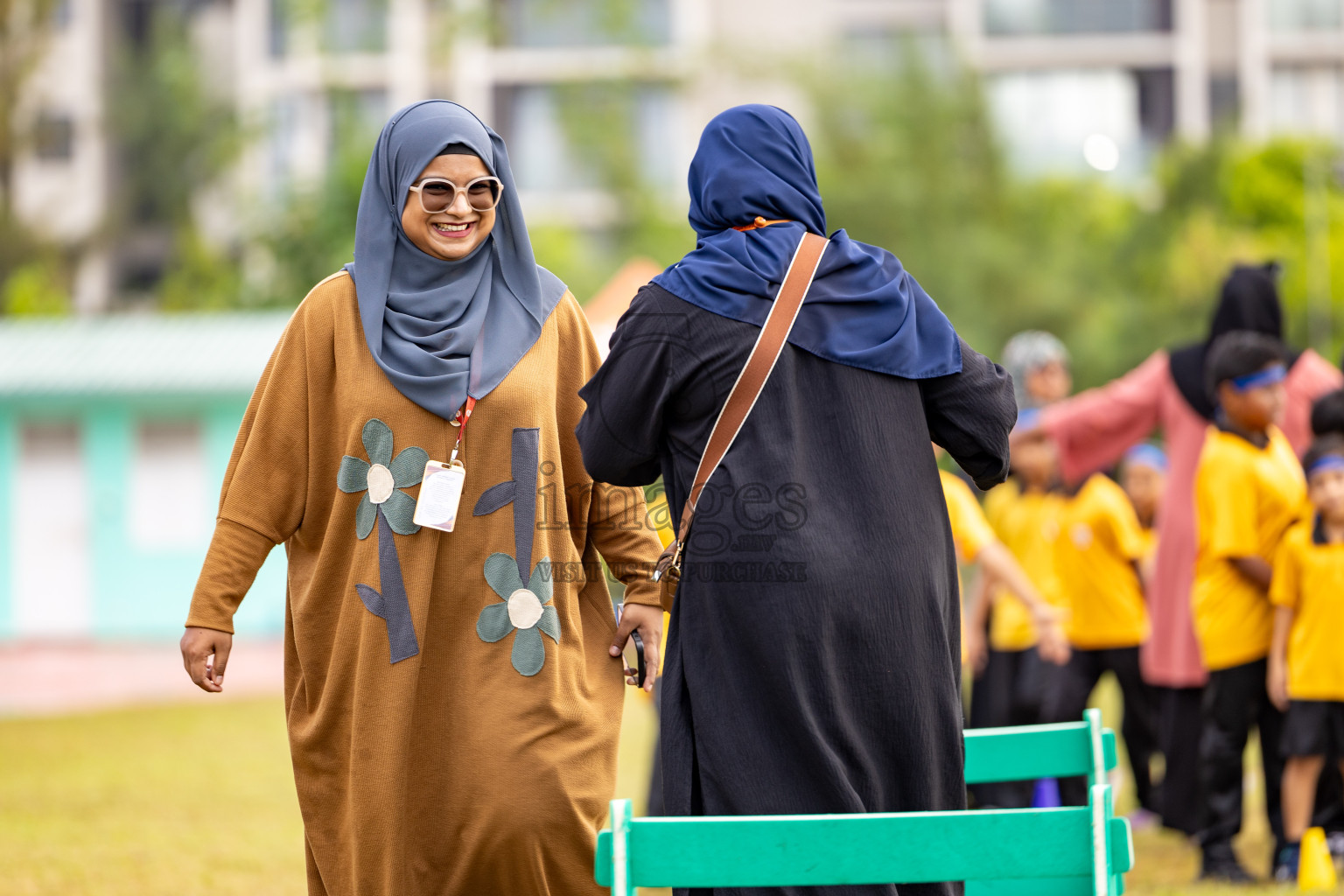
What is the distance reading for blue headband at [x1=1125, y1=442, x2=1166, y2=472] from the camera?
29.0ft

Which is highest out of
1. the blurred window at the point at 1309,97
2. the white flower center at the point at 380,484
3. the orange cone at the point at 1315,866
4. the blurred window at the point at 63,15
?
the blurred window at the point at 63,15

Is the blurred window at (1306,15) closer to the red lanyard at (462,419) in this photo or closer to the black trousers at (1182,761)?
the black trousers at (1182,761)

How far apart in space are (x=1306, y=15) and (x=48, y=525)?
30.9 m

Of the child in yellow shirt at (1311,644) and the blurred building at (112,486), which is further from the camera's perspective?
the blurred building at (112,486)

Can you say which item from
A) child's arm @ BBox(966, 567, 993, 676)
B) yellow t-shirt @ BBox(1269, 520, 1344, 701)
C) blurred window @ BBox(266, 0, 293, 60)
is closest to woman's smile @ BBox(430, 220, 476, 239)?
yellow t-shirt @ BBox(1269, 520, 1344, 701)

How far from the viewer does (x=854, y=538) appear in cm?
299

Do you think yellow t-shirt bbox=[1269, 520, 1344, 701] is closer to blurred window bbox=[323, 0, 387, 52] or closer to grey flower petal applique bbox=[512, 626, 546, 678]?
grey flower petal applique bbox=[512, 626, 546, 678]

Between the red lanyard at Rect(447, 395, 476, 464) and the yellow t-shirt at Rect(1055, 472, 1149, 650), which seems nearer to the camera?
the red lanyard at Rect(447, 395, 476, 464)

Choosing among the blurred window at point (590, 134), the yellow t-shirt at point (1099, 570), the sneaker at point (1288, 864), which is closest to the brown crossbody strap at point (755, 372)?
the sneaker at point (1288, 864)

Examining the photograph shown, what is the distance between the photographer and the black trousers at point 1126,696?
6930mm

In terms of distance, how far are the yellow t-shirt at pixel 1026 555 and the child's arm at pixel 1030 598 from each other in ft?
2.16

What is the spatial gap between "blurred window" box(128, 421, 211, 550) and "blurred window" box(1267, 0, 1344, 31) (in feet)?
94.7

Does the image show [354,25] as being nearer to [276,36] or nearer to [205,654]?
[276,36]

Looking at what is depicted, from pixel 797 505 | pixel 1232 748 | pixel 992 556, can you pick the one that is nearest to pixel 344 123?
pixel 992 556
